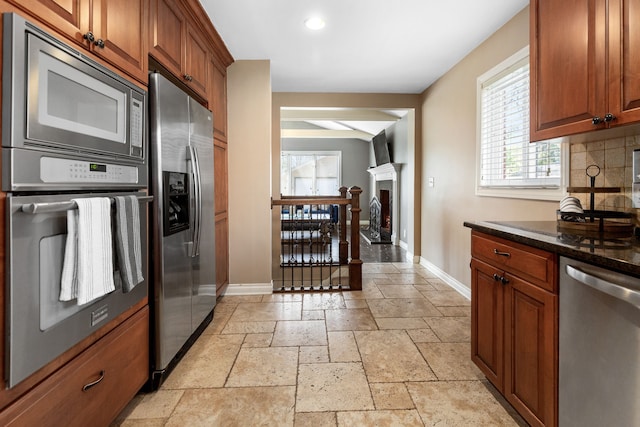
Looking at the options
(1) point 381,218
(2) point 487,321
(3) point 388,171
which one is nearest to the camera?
(2) point 487,321

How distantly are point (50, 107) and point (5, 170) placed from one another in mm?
264

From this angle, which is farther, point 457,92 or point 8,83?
point 457,92

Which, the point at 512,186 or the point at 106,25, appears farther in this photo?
the point at 512,186

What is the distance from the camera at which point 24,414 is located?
3.34 feet

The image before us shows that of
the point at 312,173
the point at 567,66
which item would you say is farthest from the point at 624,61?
the point at 312,173

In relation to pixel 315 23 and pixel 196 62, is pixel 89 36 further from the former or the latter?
pixel 315 23

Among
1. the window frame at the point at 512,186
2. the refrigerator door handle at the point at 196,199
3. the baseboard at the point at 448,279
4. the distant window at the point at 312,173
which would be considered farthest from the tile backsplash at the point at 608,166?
the distant window at the point at 312,173

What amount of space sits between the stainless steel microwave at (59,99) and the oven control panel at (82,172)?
4 cm

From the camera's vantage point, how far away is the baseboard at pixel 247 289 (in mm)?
3547

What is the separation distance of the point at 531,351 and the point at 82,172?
192 cm

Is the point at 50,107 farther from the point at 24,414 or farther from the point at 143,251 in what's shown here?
the point at 24,414

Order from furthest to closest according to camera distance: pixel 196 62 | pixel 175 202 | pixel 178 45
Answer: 1. pixel 196 62
2. pixel 178 45
3. pixel 175 202

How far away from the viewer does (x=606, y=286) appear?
1.00m

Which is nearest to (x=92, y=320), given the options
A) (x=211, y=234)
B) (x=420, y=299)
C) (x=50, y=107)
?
(x=50, y=107)
